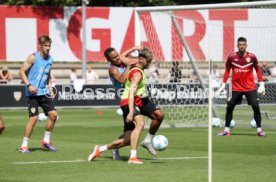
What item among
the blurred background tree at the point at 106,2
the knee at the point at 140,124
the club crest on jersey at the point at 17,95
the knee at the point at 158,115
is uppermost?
the blurred background tree at the point at 106,2

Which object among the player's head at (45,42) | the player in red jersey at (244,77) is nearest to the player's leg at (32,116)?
the player's head at (45,42)

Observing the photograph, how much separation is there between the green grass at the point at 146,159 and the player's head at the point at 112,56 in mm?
1671

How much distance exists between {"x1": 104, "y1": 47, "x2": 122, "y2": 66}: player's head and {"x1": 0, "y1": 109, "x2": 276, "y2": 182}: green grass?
1671 millimetres

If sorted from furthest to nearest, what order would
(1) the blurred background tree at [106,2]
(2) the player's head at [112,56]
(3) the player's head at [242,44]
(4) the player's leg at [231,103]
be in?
(1) the blurred background tree at [106,2]
(4) the player's leg at [231,103]
(3) the player's head at [242,44]
(2) the player's head at [112,56]

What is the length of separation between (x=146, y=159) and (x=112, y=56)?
1870 mm

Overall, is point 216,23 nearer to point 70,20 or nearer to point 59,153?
point 59,153

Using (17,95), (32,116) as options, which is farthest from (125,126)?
(17,95)

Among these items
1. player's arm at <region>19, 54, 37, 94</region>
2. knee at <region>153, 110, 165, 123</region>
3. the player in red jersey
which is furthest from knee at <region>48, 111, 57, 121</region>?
the player in red jersey

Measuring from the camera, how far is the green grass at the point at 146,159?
12375mm

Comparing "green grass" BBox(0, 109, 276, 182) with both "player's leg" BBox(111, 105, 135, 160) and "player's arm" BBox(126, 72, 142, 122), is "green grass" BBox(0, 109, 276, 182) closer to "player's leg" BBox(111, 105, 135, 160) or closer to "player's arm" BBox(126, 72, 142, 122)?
"player's leg" BBox(111, 105, 135, 160)

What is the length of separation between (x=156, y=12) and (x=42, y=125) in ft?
14.9

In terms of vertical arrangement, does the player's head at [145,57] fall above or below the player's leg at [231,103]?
above

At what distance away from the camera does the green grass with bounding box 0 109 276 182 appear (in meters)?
12.4

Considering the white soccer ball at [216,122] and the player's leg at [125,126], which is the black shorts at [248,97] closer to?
the white soccer ball at [216,122]
